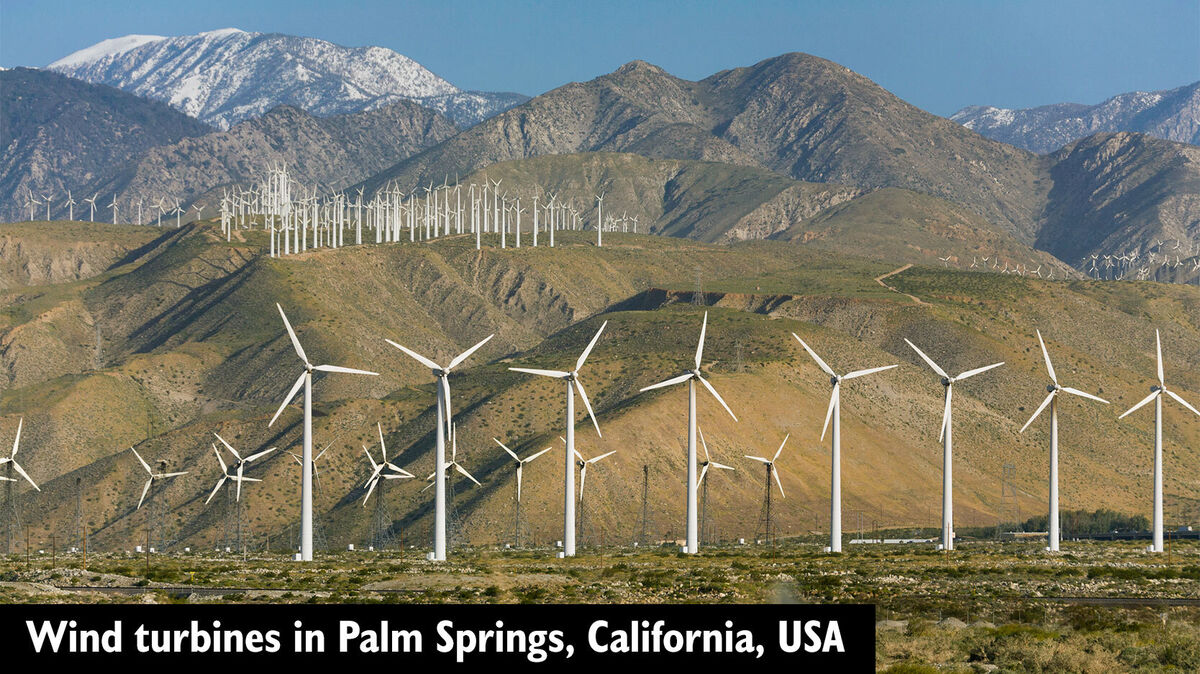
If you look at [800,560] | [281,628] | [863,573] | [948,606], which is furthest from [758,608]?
[800,560]

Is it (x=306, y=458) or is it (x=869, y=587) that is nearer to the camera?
(x=869, y=587)

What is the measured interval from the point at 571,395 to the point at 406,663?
99.4m

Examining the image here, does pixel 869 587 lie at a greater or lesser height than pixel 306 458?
lesser

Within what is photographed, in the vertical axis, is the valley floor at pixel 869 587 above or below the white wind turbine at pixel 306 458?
below

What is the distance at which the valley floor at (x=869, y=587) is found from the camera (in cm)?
6425

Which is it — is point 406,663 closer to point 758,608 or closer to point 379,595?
point 758,608

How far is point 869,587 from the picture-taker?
102500 millimetres

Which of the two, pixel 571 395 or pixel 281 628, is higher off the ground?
pixel 571 395

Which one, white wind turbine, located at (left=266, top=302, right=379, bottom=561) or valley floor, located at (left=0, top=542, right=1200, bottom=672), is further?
white wind turbine, located at (left=266, top=302, right=379, bottom=561)

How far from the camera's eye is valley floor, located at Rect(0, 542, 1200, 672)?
6425 cm

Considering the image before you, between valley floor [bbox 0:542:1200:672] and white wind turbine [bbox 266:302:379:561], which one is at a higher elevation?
white wind turbine [bbox 266:302:379:561]

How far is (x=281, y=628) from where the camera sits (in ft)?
141

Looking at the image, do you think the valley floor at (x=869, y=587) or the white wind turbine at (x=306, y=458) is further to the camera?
the white wind turbine at (x=306, y=458)

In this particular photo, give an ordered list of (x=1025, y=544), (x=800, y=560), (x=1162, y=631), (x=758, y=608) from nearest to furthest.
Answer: (x=758, y=608) → (x=1162, y=631) → (x=800, y=560) → (x=1025, y=544)
